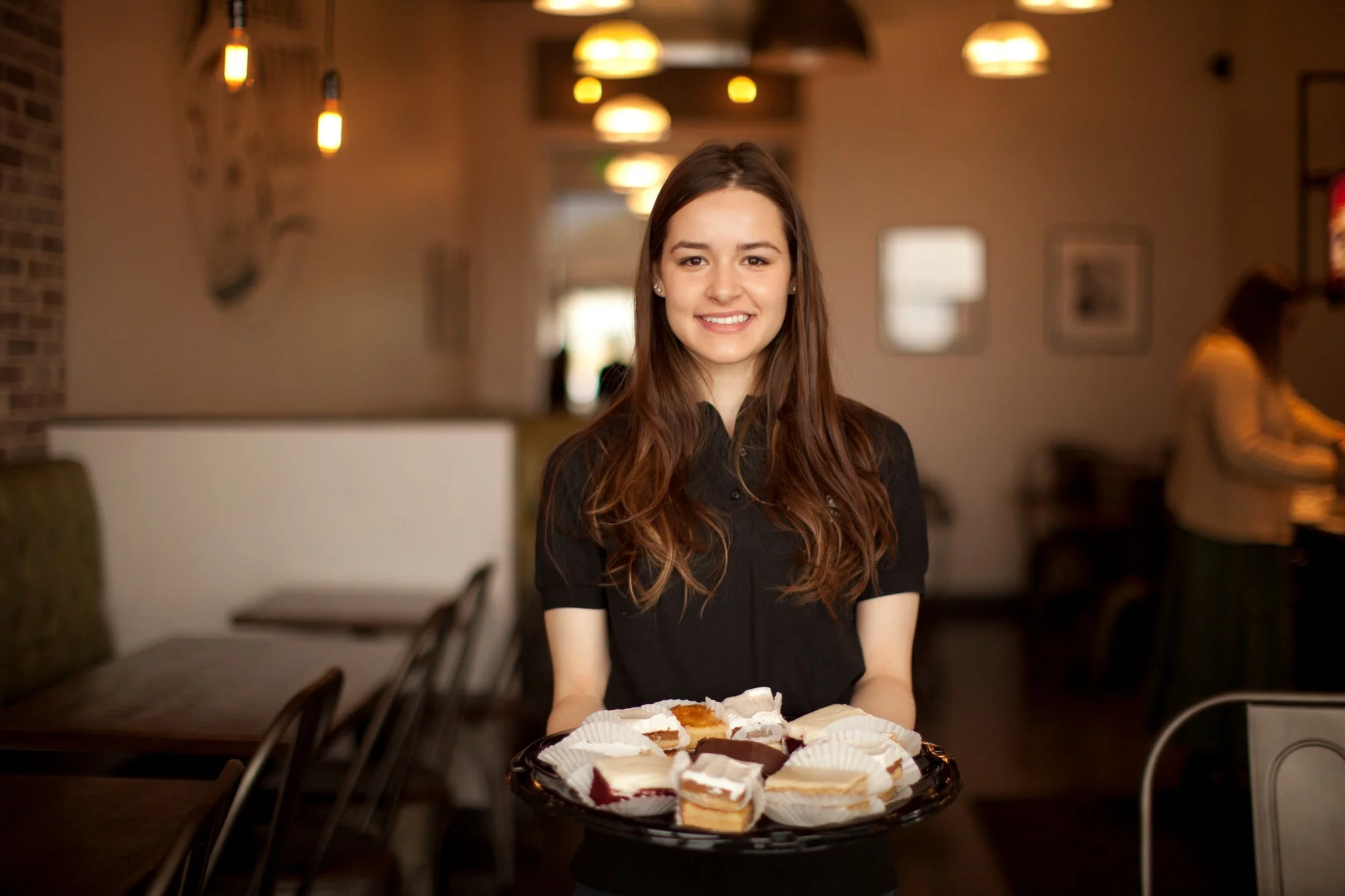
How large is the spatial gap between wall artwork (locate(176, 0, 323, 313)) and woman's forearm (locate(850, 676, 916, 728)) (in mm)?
2989

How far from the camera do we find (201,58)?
12.6 ft

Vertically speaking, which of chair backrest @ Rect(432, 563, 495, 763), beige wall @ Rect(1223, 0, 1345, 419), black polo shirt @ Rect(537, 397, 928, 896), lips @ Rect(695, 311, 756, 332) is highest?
beige wall @ Rect(1223, 0, 1345, 419)

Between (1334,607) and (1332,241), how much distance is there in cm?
113

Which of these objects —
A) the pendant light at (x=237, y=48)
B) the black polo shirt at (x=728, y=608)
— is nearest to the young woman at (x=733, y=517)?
the black polo shirt at (x=728, y=608)

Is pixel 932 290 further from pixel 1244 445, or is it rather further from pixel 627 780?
pixel 627 780

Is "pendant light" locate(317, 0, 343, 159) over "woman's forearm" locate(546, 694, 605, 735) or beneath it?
over

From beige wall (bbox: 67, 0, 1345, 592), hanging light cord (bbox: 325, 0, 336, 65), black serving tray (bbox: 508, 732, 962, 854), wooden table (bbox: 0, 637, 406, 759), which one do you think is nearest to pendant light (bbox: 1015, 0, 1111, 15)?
beige wall (bbox: 67, 0, 1345, 592)

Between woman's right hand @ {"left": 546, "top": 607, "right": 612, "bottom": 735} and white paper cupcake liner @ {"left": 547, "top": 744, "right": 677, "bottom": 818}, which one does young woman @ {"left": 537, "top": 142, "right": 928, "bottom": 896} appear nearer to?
woman's right hand @ {"left": 546, "top": 607, "right": 612, "bottom": 735}

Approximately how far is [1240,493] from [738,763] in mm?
3038

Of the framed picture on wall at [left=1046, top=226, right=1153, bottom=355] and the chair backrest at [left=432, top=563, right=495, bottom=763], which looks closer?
the chair backrest at [left=432, top=563, right=495, bottom=763]

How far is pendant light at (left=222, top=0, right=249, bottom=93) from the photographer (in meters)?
2.26

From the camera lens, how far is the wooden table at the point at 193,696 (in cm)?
220

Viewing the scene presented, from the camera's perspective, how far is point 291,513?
404 centimetres

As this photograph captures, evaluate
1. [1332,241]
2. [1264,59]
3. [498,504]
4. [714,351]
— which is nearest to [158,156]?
[498,504]
